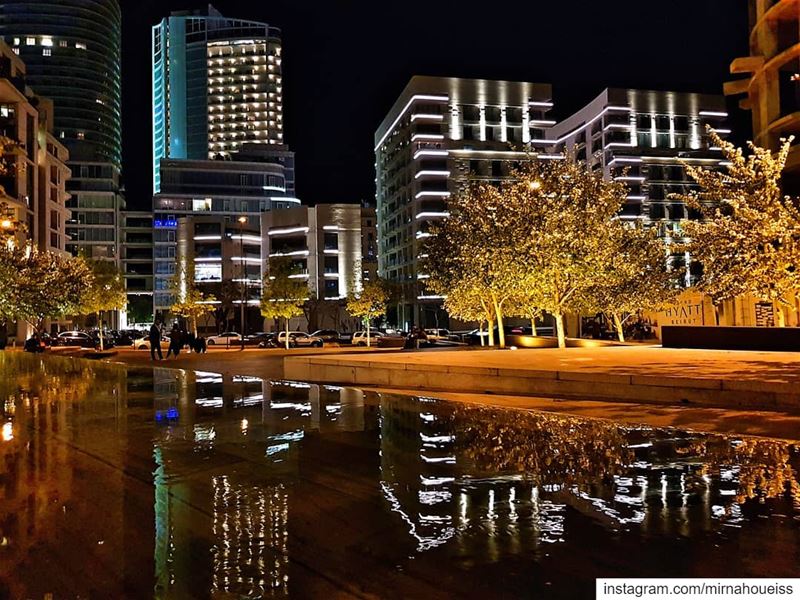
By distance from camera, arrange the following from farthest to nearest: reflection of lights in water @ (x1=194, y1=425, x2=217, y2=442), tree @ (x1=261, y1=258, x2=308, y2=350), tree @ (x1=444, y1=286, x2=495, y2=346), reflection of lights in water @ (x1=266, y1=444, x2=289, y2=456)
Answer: tree @ (x1=261, y1=258, x2=308, y2=350) → tree @ (x1=444, y1=286, x2=495, y2=346) → reflection of lights in water @ (x1=194, y1=425, x2=217, y2=442) → reflection of lights in water @ (x1=266, y1=444, x2=289, y2=456)

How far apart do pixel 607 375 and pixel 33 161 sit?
261ft

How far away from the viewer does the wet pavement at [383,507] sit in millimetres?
4949

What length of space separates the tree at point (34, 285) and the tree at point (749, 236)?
25477 millimetres

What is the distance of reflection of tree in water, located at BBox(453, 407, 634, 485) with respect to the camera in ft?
26.5

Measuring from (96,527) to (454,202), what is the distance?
29647mm

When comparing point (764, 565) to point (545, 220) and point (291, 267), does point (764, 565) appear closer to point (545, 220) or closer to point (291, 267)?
point (545, 220)

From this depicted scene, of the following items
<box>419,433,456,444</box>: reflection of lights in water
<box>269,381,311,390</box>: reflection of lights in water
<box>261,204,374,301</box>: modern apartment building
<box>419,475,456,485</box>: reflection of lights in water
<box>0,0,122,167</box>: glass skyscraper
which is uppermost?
<box>0,0,122,167</box>: glass skyscraper

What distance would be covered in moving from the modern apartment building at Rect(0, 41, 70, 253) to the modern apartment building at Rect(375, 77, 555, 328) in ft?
142

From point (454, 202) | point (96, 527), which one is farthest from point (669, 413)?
point (454, 202)

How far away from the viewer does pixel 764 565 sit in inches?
197

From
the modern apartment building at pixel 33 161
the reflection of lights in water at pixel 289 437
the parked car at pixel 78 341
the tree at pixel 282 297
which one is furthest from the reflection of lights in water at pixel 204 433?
the modern apartment building at pixel 33 161

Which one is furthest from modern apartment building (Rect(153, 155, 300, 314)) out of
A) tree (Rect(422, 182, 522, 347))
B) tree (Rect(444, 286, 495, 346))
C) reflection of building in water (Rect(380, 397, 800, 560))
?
reflection of building in water (Rect(380, 397, 800, 560))

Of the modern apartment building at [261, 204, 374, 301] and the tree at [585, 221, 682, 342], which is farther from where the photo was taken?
the modern apartment building at [261, 204, 374, 301]

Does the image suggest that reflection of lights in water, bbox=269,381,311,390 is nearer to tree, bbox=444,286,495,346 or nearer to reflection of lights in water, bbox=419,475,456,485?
reflection of lights in water, bbox=419,475,456,485
